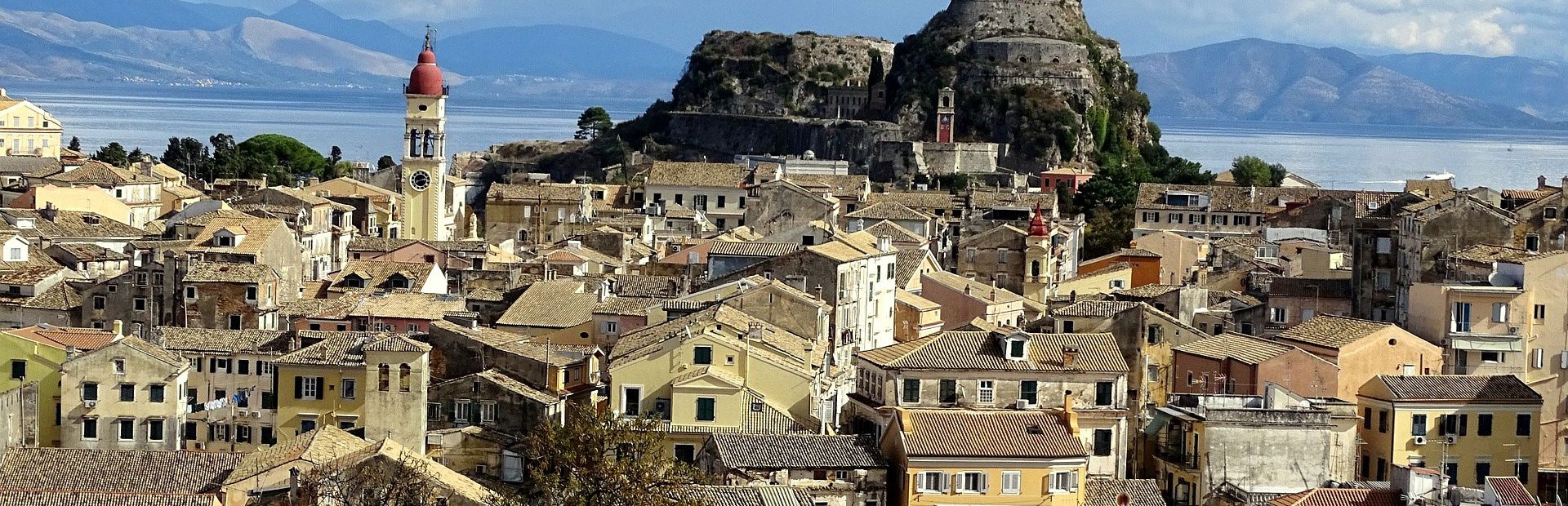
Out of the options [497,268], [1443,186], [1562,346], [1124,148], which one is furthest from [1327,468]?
[1124,148]

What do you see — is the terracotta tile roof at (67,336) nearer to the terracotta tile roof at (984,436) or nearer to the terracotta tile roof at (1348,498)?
the terracotta tile roof at (984,436)

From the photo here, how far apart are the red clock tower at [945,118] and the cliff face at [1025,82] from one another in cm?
57

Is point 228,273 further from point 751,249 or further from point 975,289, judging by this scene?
point 975,289

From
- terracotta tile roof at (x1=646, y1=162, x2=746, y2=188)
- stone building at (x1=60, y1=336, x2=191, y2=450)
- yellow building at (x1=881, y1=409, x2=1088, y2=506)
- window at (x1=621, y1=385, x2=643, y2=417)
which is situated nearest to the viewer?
yellow building at (x1=881, y1=409, x2=1088, y2=506)

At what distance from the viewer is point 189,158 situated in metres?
98.9

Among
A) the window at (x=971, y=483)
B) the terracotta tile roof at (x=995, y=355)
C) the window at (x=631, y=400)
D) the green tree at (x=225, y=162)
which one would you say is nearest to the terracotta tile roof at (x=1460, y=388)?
the terracotta tile roof at (x=995, y=355)

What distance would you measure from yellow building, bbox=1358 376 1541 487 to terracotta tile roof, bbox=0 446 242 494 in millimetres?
16097

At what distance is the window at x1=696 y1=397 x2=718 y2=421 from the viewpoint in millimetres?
35156

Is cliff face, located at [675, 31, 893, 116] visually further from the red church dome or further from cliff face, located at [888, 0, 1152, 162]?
the red church dome

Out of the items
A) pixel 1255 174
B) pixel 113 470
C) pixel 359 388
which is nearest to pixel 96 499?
pixel 113 470

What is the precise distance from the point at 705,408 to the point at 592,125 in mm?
111298

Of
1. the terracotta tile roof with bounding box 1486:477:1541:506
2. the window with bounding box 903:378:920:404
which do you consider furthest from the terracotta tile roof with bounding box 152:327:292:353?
the terracotta tile roof with bounding box 1486:477:1541:506

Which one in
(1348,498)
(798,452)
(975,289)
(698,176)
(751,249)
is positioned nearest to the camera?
(1348,498)

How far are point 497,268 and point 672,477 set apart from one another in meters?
27.5
